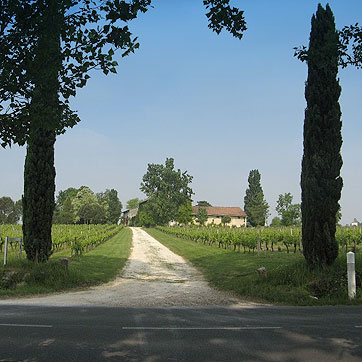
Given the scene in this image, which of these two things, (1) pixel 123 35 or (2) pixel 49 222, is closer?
(1) pixel 123 35

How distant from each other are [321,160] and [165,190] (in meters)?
80.2

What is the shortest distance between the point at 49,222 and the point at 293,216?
64939 millimetres

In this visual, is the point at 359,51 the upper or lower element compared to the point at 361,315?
upper

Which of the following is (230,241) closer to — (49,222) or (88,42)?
(49,222)

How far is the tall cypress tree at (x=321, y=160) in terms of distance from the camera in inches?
471

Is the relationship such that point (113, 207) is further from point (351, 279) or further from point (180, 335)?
point (180, 335)

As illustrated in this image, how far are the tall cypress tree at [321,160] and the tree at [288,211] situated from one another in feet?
205

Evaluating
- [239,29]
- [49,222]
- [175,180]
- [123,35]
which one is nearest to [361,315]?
[239,29]

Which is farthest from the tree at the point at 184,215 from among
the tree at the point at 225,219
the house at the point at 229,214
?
the house at the point at 229,214

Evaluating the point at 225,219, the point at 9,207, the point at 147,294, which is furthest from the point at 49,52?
the point at 9,207

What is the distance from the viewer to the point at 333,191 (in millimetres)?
12133

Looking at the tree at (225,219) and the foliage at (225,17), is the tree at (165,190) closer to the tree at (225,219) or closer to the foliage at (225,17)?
the tree at (225,219)

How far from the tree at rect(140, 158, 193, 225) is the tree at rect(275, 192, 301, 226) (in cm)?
2518

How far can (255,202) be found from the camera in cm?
9350
